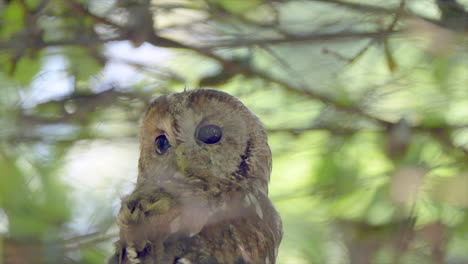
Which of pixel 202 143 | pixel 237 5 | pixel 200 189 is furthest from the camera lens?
pixel 237 5

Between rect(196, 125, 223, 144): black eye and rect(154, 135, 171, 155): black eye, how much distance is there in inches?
5.2

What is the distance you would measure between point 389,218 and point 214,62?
88 cm

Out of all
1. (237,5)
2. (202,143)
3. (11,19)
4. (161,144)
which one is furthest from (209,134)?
(11,19)

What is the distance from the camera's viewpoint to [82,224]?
89.0 inches

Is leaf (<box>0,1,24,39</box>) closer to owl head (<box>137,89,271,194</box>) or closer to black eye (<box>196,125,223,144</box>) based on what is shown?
owl head (<box>137,89,271,194</box>)

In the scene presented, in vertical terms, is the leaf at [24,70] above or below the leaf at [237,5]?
below

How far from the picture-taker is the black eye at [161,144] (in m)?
2.09

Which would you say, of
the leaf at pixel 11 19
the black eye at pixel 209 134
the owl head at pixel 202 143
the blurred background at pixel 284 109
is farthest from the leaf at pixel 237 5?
the leaf at pixel 11 19

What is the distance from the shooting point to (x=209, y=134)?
2.05 metres

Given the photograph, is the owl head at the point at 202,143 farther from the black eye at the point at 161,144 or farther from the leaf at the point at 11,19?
the leaf at the point at 11,19

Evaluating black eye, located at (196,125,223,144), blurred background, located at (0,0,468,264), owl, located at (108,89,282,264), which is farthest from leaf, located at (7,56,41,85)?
black eye, located at (196,125,223,144)

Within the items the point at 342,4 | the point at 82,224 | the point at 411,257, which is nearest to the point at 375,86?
the point at 342,4

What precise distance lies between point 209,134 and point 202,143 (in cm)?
5

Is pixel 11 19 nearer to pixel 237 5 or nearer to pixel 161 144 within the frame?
pixel 161 144
